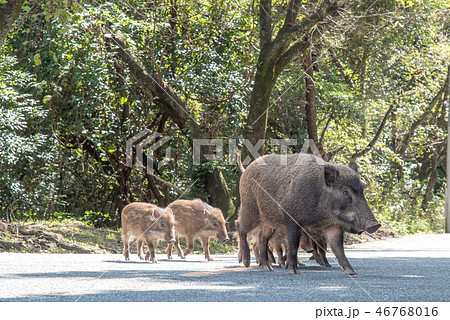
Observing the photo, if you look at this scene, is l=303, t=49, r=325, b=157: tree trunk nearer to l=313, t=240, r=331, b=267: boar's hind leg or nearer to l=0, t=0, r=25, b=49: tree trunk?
l=313, t=240, r=331, b=267: boar's hind leg

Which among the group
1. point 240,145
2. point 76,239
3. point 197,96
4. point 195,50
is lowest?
point 76,239

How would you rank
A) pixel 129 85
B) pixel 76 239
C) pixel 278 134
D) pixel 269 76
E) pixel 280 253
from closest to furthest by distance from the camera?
pixel 280 253
pixel 76 239
pixel 269 76
pixel 129 85
pixel 278 134

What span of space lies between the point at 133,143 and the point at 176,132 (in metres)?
1.72

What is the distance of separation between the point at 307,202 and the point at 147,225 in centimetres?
412

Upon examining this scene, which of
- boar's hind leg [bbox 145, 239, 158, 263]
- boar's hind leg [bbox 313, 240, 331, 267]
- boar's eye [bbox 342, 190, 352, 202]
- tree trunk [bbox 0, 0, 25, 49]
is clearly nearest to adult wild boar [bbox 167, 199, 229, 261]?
boar's hind leg [bbox 145, 239, 158, 263]

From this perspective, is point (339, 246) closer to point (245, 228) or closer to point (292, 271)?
point (292, 271)

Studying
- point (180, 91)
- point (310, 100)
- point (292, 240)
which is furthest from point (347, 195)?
point (310, 100)

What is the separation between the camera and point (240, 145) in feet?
72.1

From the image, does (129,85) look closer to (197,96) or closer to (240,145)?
(197,96)

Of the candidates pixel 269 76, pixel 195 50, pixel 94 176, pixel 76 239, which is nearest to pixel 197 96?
pixel 195 50

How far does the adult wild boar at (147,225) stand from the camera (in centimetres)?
1334

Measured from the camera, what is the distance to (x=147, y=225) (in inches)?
528

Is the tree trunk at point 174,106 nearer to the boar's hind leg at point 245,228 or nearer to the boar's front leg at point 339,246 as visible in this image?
the boar's hind leg at point 245,228

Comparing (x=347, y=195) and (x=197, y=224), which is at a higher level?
(x=347, y=195)
